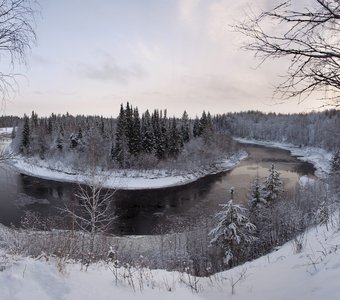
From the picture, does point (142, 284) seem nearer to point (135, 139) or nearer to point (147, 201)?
point (147, 201)

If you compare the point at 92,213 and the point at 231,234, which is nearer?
the point at 92,213

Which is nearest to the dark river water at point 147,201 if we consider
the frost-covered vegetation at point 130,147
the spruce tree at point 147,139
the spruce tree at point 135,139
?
the frost-covered vegetation at point 130,147

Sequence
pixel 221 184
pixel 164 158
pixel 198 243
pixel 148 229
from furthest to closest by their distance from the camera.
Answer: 1. pixel 164 158
2. pixel 221 184
3. pixel 148 229
4. pixel 198 243

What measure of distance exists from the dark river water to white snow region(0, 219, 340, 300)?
73.9ft

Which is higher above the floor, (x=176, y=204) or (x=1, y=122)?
(x=1, y=122)

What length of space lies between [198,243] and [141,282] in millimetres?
19508

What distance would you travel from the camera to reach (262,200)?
28.0m

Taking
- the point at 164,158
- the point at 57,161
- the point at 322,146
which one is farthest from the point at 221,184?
the point at 322,146

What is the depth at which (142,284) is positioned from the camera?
4953 millimetres

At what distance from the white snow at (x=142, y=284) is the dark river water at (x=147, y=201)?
2252 centimetres

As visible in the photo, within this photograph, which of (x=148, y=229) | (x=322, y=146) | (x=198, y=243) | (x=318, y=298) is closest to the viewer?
(x=318, y=298)

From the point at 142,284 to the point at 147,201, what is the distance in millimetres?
36190

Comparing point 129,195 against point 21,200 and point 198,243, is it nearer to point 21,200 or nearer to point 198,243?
point 21,200

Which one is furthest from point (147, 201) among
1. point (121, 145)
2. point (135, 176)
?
point (121, 145)
